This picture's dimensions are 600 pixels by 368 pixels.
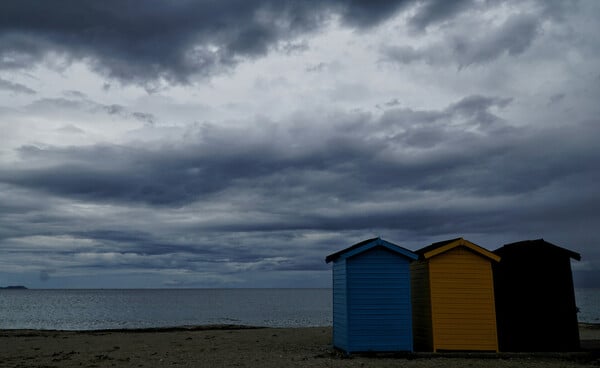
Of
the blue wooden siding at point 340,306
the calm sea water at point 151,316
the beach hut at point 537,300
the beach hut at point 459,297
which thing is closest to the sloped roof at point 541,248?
the beach hut at point 537,300

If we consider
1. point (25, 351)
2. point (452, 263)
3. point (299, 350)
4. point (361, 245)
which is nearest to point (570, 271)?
point (452, 263)

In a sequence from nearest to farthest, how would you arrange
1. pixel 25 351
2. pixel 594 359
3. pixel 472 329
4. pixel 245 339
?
pixel 594 359
pixel 472 329
pixel 25 351
pixel 245 339

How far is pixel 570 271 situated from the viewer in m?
19.2

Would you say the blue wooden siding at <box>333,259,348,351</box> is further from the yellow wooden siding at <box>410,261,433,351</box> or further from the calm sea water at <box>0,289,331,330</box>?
the calm sea water at <box>0,289,331,330</box>

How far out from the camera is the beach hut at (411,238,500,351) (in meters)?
18.0

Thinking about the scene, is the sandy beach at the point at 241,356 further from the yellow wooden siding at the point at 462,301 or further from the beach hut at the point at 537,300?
the beach hut at the point at 537,300

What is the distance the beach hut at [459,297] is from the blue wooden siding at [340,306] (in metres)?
2.83

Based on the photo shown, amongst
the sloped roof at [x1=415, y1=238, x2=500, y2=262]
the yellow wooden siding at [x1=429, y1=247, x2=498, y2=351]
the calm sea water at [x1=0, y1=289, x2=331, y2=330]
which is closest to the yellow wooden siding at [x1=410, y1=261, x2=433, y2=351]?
the yellow wooden siding at [x1=429, y1=247, x2=498, y2=351]

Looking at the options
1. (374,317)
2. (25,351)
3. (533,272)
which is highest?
(533,272)

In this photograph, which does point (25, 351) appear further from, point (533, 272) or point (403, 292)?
point (533, 272)

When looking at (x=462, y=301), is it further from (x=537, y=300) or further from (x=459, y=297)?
(x=537, y=300)

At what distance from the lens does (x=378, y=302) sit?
1748 centimetres

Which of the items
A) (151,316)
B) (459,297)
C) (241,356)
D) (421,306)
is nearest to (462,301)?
(459,297)

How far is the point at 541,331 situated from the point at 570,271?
2450mm
